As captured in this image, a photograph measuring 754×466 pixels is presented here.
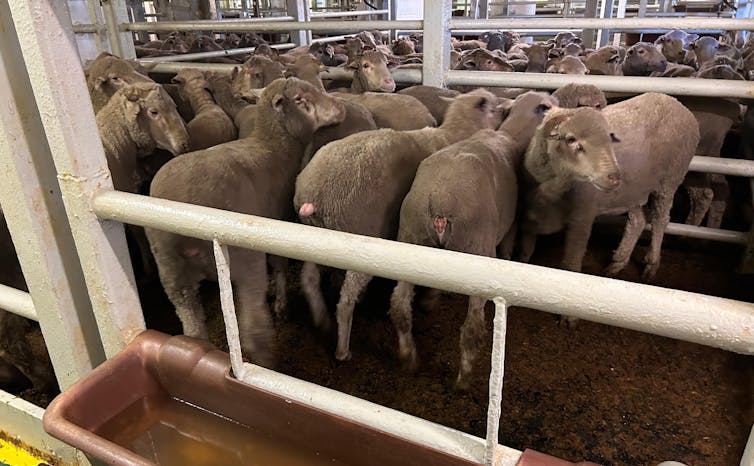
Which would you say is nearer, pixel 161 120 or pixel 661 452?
pixel 661 452

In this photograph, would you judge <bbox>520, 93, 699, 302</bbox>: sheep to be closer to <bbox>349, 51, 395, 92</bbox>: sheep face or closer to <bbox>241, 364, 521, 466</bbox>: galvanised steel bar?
<bbox>349, 51, 395, 92</bbox>: sheep face

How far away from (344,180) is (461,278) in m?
1.45

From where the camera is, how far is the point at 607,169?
2.51 metres

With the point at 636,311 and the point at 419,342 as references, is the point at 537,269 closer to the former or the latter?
the point at 636,311

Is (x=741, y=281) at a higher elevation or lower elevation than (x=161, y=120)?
lower

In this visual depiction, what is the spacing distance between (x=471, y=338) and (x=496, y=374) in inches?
52.4

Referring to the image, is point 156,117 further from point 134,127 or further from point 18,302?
point 18,302

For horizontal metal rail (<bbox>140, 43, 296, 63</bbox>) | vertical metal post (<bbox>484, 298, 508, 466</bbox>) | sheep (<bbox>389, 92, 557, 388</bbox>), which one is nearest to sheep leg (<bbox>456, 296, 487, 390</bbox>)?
sheep (<bbox>389, 92, 557, 388</bbox>)

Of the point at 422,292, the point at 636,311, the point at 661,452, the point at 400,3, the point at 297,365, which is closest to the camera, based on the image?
the point at 636,311

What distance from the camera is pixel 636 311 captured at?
3.05 ft

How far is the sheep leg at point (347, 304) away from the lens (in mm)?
2586

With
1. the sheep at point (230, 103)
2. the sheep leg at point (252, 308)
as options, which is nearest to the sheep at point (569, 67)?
the sheep at point (230, 103)

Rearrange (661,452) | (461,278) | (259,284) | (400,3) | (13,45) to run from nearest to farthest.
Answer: (461,278)
(13,45)
(661,452)
(259,284)
(400,3)

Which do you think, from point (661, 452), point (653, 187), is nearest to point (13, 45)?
point (661, 452)
